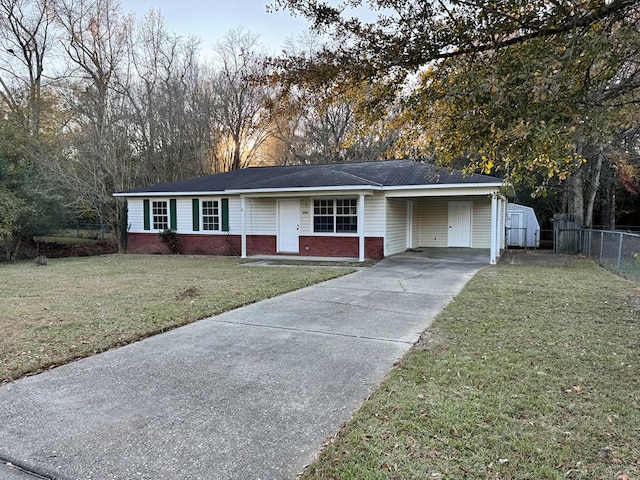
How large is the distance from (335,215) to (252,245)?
12.2 feet

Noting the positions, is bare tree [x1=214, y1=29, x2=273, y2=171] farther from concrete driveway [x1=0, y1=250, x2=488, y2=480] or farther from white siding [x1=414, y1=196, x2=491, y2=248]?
concrete driveway [x1=0, y1=250, x2=488, y2=480]

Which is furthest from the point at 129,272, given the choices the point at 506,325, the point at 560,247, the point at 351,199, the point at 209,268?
the point at 560,247

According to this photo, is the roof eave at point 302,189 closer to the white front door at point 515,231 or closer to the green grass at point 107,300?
the green grass at point 107,300

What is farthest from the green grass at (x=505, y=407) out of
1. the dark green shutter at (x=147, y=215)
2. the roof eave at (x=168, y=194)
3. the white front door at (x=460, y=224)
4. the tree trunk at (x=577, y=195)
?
the dark green shutter at (x=147, y=215)

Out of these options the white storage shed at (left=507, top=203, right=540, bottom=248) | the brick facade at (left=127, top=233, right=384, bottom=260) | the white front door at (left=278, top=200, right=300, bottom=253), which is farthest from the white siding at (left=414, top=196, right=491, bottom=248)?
the white front door at (left=278, top=200, right=300, bottom=253)

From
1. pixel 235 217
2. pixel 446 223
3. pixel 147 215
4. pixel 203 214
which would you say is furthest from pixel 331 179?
pixel 147 215

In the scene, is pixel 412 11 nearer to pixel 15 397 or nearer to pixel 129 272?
pixel 15 397

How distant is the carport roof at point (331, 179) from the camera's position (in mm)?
13656

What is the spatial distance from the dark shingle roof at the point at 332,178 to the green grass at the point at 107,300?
337cm

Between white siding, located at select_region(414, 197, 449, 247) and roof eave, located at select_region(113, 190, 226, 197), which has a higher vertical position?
roof eave, located at select_region(113, 190, 226, 197)

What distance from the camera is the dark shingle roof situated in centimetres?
1375

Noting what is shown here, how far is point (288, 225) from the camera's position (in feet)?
52.9

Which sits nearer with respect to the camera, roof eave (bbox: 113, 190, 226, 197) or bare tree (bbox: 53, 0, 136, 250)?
roof eave (bbox: 113, 190, 226, 197)

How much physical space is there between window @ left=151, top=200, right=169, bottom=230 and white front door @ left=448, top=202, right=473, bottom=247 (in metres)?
11.9
